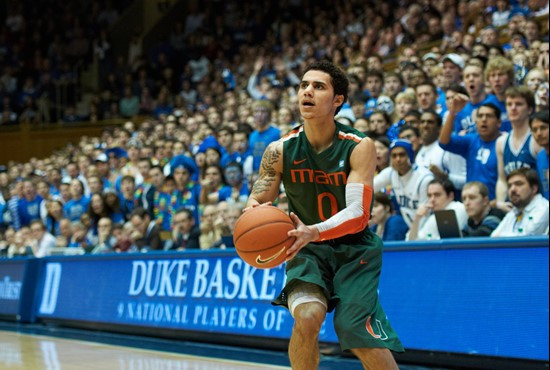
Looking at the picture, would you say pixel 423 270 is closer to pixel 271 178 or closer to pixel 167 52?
pixel 271 178

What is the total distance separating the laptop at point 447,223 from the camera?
7.68m

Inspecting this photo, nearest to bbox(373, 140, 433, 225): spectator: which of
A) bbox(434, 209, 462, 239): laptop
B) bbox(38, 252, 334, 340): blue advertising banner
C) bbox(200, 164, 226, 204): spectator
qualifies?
bbox(434, 209, 462, 239): laptop

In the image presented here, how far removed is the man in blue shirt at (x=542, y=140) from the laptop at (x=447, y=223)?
0.99 metres

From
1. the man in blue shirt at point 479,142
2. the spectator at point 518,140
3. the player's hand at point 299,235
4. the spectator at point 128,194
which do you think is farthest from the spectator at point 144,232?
the player's hand at point 299,235

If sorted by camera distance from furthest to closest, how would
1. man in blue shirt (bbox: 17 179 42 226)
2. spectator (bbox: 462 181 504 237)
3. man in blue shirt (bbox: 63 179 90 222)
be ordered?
1. man in blue shirt (bbox: 17 179 42 226)
2. man in blue shirt (bbox: 63 179 90 222)
3. spectator (bbox: 462 181 504 237)

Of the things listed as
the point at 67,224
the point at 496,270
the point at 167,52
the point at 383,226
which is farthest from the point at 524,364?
the point at 167,52

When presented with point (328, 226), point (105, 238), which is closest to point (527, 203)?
point (328, 226)

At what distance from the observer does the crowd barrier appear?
7133 millimetres

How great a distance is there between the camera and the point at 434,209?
8.33 metres

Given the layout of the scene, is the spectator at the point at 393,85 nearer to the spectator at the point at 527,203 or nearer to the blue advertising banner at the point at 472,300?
the blue advertising banner at the point at 472,300

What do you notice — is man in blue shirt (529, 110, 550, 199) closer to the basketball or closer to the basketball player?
the basketball player

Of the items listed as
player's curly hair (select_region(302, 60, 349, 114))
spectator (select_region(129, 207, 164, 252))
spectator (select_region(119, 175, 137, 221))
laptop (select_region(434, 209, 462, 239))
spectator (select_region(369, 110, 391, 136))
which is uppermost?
player's curly hair (select_region(302, 60, 349, 114))

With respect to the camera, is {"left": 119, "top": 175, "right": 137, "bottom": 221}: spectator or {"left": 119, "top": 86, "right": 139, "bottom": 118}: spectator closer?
{"left": 119, "top": 175, "right": 137, "bottom": 221}: spectator

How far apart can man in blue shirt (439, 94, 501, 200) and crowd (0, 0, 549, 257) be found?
0.6 inches
